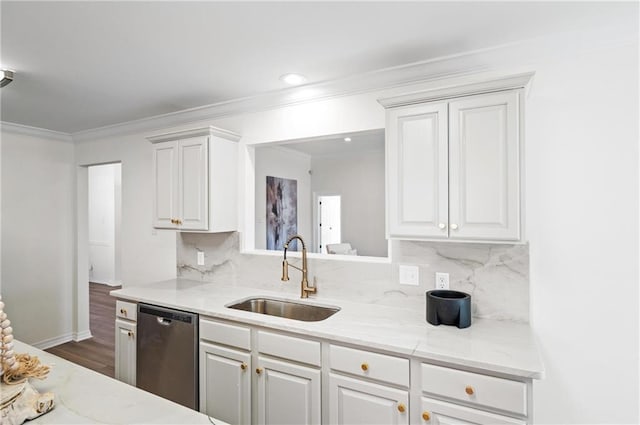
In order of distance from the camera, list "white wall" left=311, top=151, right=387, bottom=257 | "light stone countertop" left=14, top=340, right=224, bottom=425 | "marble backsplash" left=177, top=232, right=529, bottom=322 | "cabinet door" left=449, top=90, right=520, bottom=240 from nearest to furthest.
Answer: "light stone countertop" left=14, top=340, right=224, bottom=425, "cabinet door" left=449, top=90, right=520, bottom=240, "marble backsplash" left=177, top=232, right=529, bottom=322, "white wall" left=311, top=151, right=387, bottom=257

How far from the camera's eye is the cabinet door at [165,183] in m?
2.84

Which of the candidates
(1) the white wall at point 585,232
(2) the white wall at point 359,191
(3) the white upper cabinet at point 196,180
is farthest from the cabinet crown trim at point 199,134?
(2) the white wall at point 359,191

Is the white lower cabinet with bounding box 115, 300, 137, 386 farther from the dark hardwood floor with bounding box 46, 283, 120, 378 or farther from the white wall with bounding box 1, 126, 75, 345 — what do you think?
the white wall with bounding box 1, 126, 75, 345

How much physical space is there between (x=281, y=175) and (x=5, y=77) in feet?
12.1

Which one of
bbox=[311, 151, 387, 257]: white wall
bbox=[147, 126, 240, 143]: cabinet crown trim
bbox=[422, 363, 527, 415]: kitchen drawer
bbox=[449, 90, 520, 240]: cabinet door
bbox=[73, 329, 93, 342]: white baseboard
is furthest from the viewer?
bbox=[311, 151, 387, 257]: white wall

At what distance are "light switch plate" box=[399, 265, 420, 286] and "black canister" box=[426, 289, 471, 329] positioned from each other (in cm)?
26

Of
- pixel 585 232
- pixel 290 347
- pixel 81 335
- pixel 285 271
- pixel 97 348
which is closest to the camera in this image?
pixel 585 232

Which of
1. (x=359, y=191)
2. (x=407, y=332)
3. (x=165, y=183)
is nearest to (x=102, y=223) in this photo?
(x=359, y=191)

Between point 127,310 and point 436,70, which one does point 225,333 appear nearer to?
point 127,310

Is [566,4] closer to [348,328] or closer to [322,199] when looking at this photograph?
[348,328]

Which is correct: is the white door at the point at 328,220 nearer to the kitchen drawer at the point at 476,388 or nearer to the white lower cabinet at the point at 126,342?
the white lower cabinet at the point at 126,342

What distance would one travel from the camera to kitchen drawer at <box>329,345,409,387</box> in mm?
1660

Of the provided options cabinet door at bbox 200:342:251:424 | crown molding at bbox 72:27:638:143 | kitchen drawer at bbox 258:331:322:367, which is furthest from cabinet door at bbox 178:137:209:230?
kitchen drawer at bbox 258:331:322:367

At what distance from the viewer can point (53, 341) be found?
13.0ft
